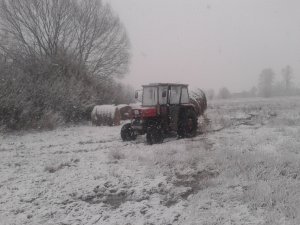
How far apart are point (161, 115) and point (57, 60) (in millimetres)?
11273

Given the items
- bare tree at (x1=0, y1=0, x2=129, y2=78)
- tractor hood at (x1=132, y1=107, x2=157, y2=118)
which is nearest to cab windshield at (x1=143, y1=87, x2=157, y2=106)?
tractor hood at (x1=132, y1=107, x2=157, y2=118)

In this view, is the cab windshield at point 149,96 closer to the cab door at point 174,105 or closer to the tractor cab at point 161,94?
the tractor cab at point 161,94

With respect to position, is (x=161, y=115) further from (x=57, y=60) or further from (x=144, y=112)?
(x=57, y=60)

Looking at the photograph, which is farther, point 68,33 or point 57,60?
point 68,33

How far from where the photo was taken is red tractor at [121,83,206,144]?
1194 cm

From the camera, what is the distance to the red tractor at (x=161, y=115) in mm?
11938

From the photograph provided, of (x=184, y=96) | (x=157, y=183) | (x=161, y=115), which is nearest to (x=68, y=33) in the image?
(x=184, y=96)

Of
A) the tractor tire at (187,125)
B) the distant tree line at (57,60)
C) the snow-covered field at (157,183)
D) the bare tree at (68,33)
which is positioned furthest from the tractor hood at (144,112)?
the bare tree at (68,33)

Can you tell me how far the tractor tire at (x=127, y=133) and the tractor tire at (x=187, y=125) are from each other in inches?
66.5

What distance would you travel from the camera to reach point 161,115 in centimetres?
1238

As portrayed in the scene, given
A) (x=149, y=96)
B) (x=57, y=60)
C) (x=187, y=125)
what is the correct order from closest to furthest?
(x=149, y=96), (x=187, y=125), (x=57, y=60)

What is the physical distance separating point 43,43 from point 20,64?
530cm

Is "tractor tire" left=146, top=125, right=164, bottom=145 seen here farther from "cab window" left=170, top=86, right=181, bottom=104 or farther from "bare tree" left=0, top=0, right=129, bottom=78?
"bare tree" left=0, top=0, right=129, bottom=78

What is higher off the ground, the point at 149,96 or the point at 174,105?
the point at 149,96
